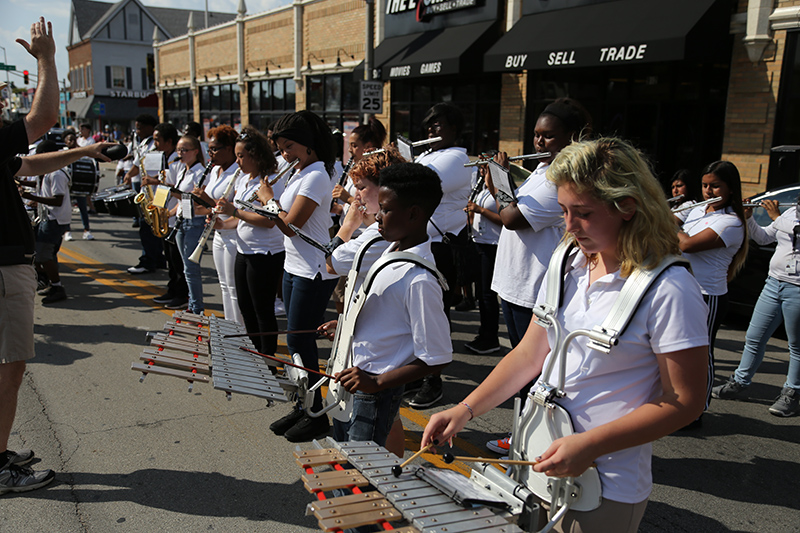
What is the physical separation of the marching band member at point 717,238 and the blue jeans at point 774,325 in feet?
1.99

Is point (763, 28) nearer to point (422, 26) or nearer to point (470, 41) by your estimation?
point (470, 41)

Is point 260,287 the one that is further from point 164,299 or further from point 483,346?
point 164,299

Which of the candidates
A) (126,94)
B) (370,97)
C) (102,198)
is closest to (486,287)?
(102,198)

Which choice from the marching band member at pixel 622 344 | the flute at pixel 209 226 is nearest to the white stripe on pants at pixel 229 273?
the flute at pixel 209 226

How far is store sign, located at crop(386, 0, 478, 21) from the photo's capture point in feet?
47.6

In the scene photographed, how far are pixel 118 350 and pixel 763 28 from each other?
9.87 meters

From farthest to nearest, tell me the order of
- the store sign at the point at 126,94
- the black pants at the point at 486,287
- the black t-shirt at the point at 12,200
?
the store sign at the point at 126,94
the black pants at the point at 486,287
the black t-shirt at the point at 12,200

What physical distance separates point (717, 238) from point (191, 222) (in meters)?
5.10

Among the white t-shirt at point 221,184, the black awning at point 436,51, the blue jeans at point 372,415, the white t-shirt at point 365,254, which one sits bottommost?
the blue jeans at point 372,415

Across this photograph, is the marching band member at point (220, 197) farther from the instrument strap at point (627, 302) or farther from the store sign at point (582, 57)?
the store sign at point (582, 57)

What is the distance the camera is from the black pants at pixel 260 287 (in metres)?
4.88

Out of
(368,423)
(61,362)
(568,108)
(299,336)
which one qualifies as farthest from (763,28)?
(61,362)

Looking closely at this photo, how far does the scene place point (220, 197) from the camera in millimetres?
5914

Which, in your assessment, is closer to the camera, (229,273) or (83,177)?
(229,273)
